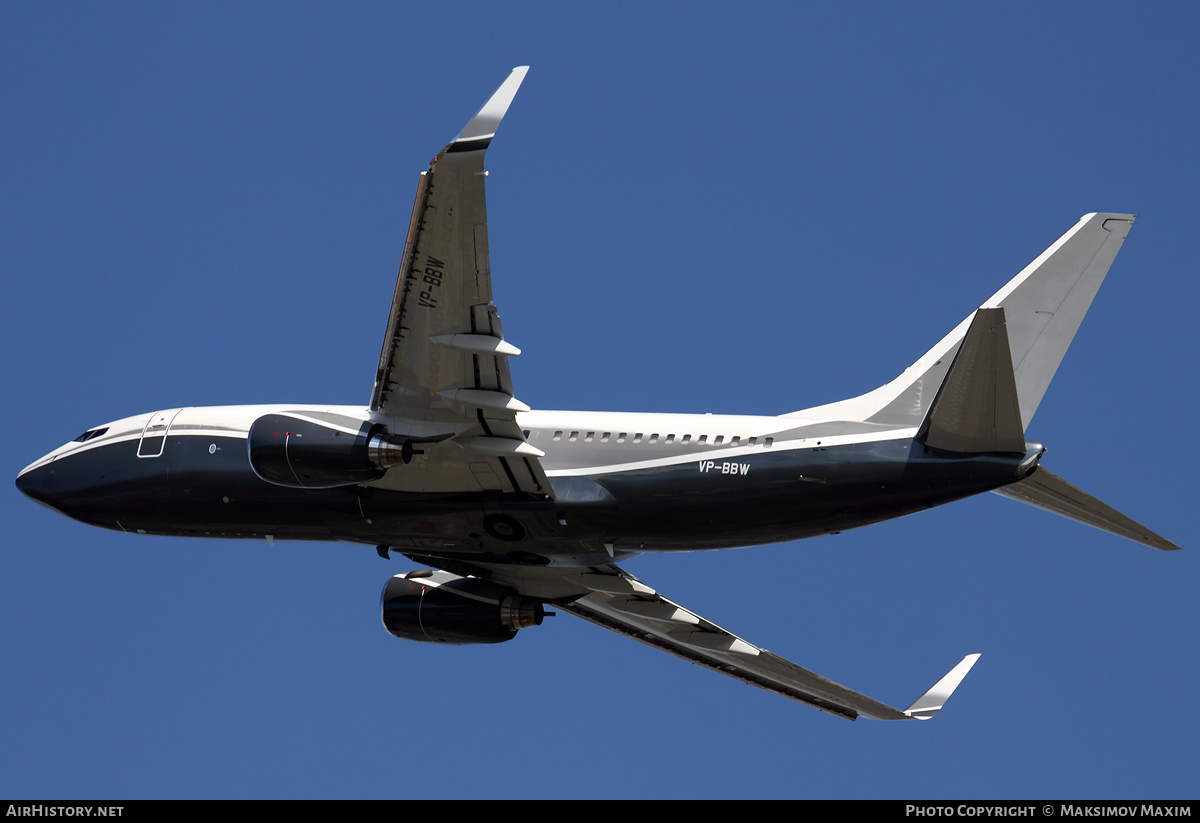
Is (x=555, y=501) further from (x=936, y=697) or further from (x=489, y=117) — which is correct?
(x=936, y=697)

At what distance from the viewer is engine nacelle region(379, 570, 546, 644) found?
35.3 meters

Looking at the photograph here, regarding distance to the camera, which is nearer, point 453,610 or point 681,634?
point 453,610

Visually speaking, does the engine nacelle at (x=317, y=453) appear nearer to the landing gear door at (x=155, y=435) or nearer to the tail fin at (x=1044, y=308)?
the landing gear door at (x=155, y=435)

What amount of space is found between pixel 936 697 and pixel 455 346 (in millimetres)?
16446

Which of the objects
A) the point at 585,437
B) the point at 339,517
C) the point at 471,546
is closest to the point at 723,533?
the point at 585,437

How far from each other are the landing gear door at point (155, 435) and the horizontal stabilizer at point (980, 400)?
16242 millimetres

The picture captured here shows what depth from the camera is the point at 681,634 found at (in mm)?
37312

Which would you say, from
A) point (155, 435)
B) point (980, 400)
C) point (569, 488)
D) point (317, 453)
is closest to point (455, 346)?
point (317, 453)

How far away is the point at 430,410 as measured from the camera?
28.0 meters

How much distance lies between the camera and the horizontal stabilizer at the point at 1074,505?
27188 mm

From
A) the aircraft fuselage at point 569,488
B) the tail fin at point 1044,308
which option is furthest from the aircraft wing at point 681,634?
the tail fin at point 1044,308

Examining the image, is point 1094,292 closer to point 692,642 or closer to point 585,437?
point 585,437

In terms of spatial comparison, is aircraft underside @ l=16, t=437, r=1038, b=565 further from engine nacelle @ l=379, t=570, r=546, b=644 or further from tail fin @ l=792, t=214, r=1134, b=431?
engine nacelle @ l=379, t=570, r=546, b=644
